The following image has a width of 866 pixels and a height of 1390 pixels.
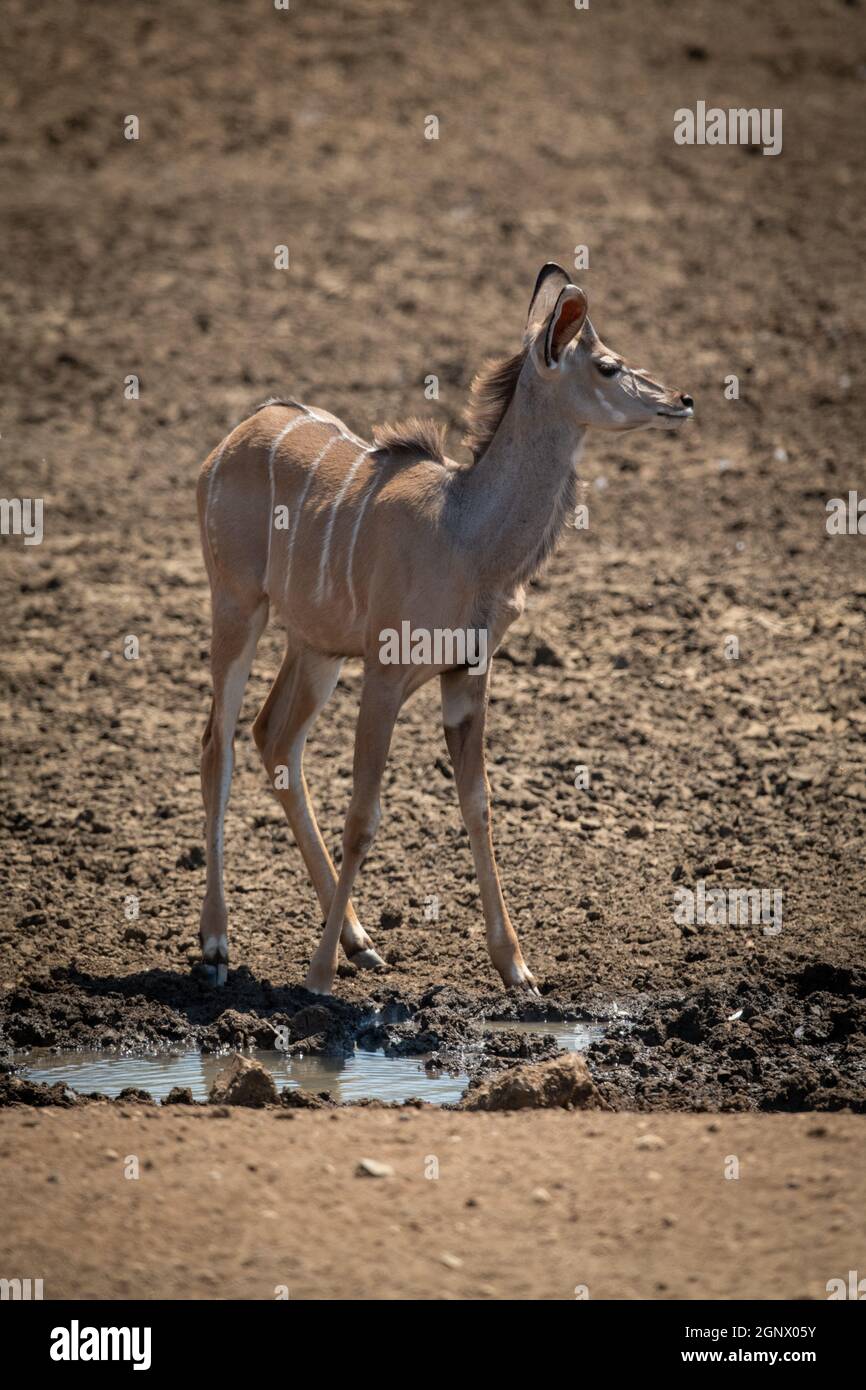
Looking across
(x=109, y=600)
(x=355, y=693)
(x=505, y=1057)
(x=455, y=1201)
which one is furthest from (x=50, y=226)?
(x=455, y=1201)

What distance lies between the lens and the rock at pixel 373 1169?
6320 millimetres

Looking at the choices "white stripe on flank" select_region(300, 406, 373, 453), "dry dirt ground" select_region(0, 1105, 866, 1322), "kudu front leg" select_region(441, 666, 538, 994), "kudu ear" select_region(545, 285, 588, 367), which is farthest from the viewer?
"white stripe on flank" select_region(300, 406, 373, 453)

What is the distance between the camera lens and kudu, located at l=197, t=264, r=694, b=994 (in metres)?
8.35

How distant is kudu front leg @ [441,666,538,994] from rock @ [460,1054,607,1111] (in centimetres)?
132

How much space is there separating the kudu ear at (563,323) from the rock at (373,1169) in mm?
3648

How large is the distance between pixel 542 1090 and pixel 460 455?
8.33 metres

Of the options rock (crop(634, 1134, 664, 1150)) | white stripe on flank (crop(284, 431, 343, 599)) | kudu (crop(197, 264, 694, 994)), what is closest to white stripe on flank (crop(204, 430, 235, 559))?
kudu (crop(197, 264, 694, 994))

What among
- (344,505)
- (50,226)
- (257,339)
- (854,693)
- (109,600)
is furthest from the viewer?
(50,226)

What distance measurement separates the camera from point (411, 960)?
29.7ft

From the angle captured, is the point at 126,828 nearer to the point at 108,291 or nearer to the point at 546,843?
the point at 546,843

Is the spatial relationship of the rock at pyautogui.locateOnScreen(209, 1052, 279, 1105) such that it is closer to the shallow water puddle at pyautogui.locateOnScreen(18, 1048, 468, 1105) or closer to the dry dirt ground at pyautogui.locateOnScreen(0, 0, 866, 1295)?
the shallow water puddle at pyautogui.locateOnScreen(18, 1048, 468, 1105)

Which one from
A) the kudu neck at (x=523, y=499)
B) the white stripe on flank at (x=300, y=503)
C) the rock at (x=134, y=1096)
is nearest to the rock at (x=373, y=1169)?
the rock at (x=134, y=1096)

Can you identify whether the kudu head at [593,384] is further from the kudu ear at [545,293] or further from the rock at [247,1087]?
the rock at [247,1087]

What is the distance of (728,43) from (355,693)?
12.8 meters
